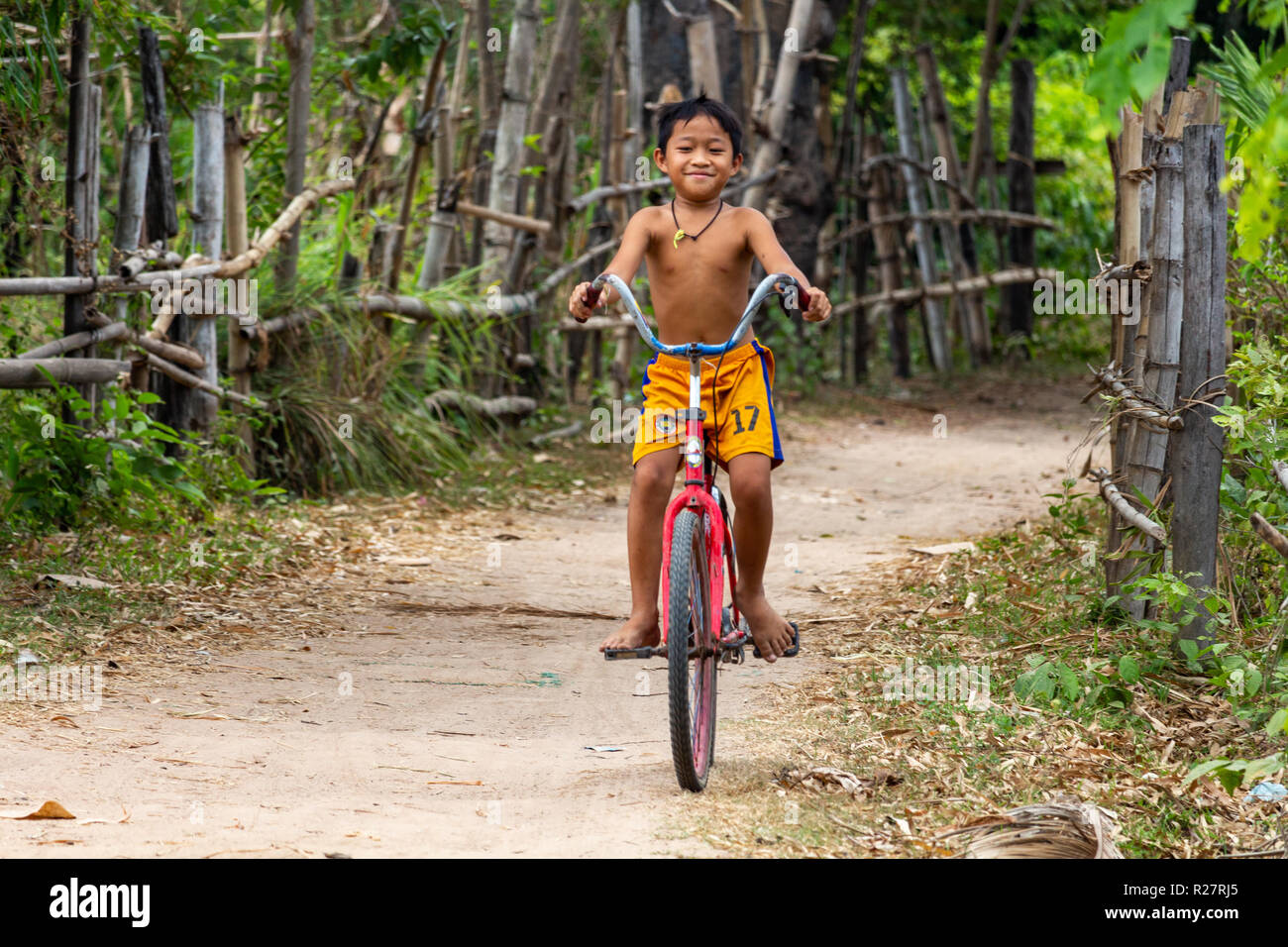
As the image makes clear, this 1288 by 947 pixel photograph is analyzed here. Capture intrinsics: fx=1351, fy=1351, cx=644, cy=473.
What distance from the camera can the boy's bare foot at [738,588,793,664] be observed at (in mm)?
3547

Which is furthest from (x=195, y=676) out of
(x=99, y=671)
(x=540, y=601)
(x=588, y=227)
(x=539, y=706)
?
(x=588, y=227)

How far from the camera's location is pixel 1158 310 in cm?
404

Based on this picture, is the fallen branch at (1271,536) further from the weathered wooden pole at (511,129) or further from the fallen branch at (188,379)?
the weathered wooden pole at (511,129)

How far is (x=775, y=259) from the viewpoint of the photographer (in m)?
3.52

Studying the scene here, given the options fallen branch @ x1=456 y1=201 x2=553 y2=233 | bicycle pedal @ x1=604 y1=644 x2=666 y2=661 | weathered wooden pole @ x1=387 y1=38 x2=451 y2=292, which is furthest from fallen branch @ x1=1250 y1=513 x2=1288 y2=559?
fallen branch @ x1=456 y1=201 x2=553 y2=233

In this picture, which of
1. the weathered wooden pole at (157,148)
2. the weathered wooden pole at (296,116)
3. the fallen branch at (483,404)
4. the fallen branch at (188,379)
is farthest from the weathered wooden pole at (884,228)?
the weathered wooden pole at (157,148)

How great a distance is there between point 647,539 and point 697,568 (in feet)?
0.82

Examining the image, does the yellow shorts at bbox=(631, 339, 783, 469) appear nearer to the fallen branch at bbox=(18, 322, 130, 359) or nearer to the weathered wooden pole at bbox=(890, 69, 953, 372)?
the fallen branch at bbox=(18, 322, 130, 359)

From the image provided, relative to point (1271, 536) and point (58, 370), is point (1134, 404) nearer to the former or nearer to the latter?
point (1271, 536)

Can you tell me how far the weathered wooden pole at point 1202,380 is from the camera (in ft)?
12.7

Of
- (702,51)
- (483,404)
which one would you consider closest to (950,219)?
(702,51)

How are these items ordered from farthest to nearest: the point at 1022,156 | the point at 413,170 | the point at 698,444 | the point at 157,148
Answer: the point at 1022,156
the point at 413,170
the point at 157,148
the point at 698,444

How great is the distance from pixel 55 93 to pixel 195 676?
2.60m

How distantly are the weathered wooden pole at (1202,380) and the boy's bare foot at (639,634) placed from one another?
1573 millimetres
